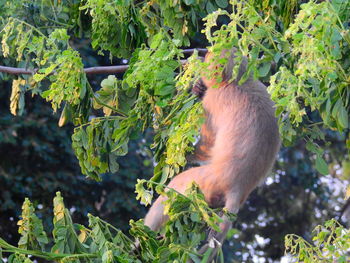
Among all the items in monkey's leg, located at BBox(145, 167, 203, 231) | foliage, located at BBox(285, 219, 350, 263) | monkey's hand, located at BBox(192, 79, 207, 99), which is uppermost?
foliage, located at BBox(285, 219, 350, 263)

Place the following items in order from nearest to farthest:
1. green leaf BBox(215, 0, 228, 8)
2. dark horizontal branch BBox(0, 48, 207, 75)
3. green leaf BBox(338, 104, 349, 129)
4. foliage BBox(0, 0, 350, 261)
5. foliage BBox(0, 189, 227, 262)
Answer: foliage BBox(0, 0, 350, 261) < green leaf BBox(338, 104, 349, 129) < foliage BBox(0, 189, 227, 262) < green leaf BBox(215, 0, 228, 8) < dark horizontal branch BBox(0, 48, 207, 75)

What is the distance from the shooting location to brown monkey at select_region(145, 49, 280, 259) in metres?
4.11

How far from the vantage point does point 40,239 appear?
2.99 meters

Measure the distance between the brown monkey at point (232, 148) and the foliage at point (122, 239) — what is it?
1020 millimetres

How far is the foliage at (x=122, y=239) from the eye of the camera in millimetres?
2797

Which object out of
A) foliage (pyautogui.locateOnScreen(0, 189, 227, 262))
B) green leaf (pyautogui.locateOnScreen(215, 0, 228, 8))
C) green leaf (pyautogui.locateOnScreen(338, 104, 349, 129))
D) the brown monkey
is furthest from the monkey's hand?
green leaf (pyautogui.locateOnScreen(338, 104, 349, 129))

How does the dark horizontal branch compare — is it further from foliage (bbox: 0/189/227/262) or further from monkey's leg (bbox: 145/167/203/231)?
foliage (bbox: 0/189/227/262)

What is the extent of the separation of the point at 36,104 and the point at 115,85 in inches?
175

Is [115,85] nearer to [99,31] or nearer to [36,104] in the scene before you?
[99,31]

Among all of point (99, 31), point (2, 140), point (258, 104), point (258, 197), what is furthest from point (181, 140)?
point (258, 197)

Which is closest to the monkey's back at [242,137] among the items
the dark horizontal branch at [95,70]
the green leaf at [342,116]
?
the dark horizontal branch at [95,70]

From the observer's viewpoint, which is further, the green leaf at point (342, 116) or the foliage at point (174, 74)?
the green leaf at point (342, 116)

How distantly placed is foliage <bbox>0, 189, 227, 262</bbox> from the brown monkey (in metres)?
1.02

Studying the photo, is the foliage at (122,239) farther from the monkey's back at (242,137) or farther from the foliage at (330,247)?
the monkey's back at (242,137)
